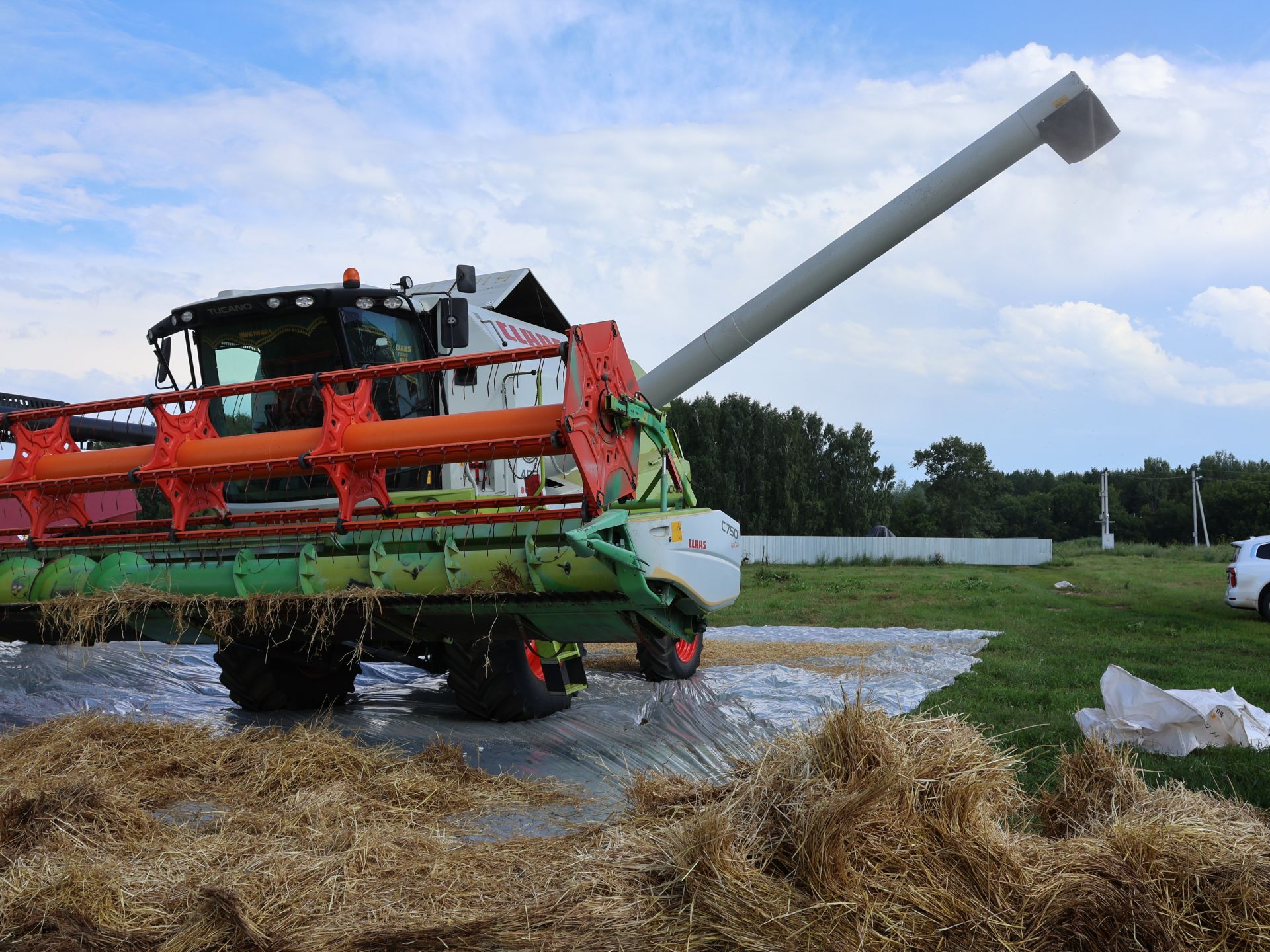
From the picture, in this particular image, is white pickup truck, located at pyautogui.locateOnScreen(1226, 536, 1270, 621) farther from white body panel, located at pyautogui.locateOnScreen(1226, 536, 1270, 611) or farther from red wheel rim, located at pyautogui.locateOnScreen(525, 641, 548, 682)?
red wheel rim, located at pyautogui.locateOnScreen(525, 641, 548, 682)

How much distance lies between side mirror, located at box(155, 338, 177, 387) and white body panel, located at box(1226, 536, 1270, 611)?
13.9 meters

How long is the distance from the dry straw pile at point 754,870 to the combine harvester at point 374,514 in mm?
1435

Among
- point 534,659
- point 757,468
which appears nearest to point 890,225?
point 534,659

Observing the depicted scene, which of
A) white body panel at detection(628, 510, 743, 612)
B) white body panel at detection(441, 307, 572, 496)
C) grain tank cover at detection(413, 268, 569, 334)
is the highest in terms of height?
grain tank cover at detection(413, 268, 569, 334)

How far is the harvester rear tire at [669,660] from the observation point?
7.68 metres

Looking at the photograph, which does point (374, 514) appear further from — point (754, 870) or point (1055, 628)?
point (1055, 628)

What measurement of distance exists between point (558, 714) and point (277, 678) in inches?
79.8

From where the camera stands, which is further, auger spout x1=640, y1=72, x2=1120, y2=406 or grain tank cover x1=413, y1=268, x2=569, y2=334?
auger spout x1=640, y1=72, x2=1120, y2=406

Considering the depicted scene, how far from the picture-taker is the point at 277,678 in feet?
22.6

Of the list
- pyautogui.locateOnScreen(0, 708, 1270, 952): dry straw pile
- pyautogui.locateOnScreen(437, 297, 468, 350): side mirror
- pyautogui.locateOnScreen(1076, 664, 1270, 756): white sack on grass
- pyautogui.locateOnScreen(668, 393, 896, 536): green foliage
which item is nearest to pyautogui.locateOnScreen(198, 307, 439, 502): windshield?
pyautogui.locateOnScreen(437, 297, 468, 350): side mirror

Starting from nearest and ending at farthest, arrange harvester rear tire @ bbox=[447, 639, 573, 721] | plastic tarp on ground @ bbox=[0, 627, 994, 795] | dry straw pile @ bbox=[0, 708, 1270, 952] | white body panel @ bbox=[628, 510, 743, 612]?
dry straw pile @ bbox=[0, 708, 1270, 952]
white body panel @ bbox=[628, 510, 743, 612]
plastic tarp on ground @ bbox=[0, 627, 994, 795]
harvester rear tire @ bbox=[447, 639, 573, 721]

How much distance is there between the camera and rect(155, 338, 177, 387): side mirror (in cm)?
712

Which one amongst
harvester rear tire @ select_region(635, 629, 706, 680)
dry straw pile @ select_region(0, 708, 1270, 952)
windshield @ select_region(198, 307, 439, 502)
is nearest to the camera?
dry straw pile @ select_region(0, 708, 1270, 952)

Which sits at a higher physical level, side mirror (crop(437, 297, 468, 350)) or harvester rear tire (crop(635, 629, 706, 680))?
side mirror (crop(437, 297, 468, 350))
